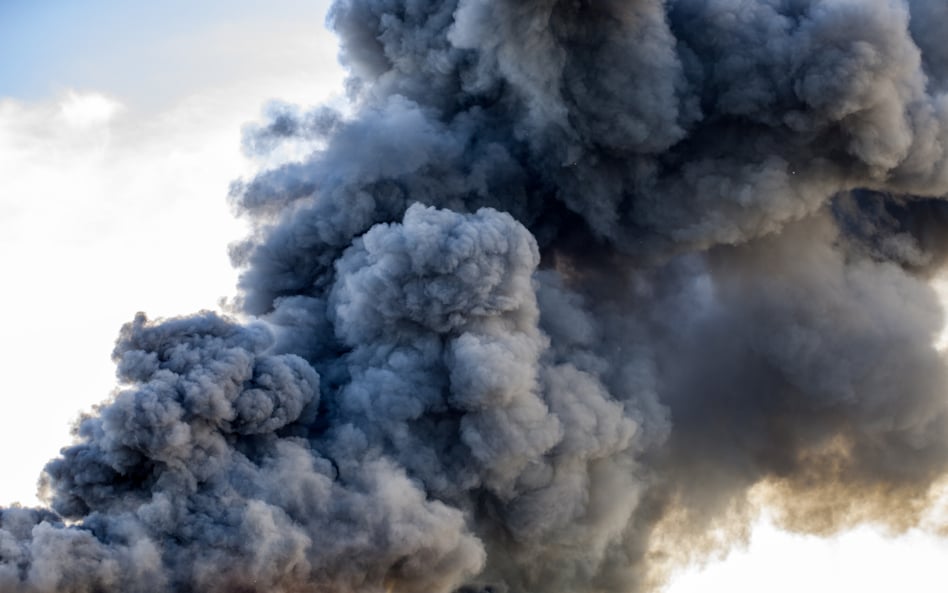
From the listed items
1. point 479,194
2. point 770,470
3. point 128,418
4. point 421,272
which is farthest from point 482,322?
point 770,470

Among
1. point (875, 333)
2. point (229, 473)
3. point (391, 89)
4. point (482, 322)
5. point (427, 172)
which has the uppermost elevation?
point (391, 89)

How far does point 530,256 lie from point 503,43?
722 cm

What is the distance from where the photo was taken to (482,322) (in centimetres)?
3425

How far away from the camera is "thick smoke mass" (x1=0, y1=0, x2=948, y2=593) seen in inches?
1221

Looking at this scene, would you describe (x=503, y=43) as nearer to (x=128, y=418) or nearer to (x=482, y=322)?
(x=482, y=322)

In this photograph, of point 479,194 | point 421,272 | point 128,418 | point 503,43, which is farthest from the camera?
point 479,194

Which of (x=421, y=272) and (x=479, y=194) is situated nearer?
(x=421, y=272)

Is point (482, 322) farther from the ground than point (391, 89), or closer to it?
closer to it

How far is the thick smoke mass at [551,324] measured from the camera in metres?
31.0

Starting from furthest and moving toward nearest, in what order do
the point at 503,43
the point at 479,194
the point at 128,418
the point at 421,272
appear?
the point at 479,194, the point at 503,43, the point at 421,272, the point at 128,418

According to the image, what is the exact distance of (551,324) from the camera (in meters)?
37.9

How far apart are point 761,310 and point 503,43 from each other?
1279cm

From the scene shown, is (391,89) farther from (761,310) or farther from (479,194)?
(761,310)

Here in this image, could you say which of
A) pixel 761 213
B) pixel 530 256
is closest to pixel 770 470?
pixel 761 213
